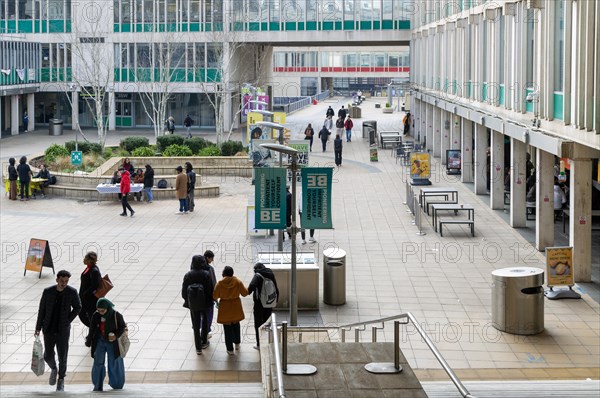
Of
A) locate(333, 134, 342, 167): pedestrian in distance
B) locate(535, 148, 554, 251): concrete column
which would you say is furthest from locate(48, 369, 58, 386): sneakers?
locate(333, 134, 342, 167): pedestrian in distance

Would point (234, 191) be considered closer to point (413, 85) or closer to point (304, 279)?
point (304, 279)

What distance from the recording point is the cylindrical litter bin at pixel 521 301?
1516 cm

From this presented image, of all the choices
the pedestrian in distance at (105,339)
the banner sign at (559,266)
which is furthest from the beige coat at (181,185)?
the pedestrian in distance at (105,339)

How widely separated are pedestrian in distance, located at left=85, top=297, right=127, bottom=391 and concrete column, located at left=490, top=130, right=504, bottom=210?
17938 mm

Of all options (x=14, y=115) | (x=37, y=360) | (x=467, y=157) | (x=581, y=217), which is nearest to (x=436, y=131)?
(x=467, y=157)

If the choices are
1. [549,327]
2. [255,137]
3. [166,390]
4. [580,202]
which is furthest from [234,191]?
[166,390]

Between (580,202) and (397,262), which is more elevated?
(580,202)

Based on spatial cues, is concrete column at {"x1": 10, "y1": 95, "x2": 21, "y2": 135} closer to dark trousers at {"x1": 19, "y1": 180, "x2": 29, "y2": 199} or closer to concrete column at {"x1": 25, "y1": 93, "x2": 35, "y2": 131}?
concrete column at {"x1": 25, "y1": 93, "x2": 35, "y2": 131}

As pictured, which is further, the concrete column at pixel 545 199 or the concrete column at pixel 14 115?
the concrete column at pixel 14 115

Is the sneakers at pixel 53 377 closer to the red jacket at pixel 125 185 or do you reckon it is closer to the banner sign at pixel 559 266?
the banner sign at pixel 559 266

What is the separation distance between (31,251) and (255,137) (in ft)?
48.8

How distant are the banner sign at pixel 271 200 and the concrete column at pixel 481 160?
1697 centimetres

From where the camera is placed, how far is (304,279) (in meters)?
16.5

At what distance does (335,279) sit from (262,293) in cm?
313
